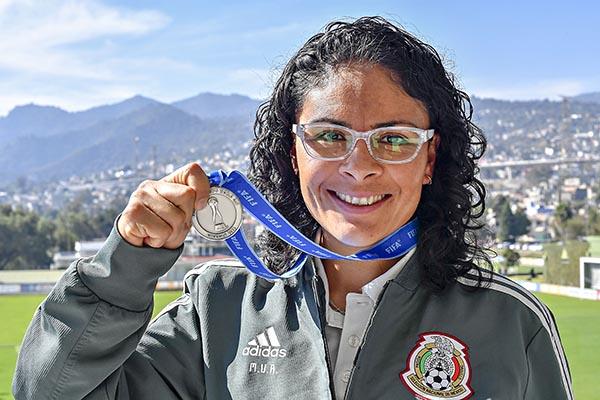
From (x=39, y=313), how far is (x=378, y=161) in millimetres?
600

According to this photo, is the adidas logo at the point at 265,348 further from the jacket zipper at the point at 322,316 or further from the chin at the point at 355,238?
the chin at the point at 355,238

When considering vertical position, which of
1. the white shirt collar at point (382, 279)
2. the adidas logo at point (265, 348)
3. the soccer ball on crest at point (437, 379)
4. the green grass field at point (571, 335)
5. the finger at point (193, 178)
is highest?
the finger at point (193, 178)

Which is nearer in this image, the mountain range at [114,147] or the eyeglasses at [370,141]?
the eyeglasses at [370,141]

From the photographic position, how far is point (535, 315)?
1.59 metres

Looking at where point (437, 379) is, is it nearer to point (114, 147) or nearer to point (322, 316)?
point (322, 316)

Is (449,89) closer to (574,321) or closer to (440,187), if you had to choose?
(440,187)

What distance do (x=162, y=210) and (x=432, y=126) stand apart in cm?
55

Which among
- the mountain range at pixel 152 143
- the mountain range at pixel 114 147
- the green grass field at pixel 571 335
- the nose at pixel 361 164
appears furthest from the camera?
the mountain range at pixel 114 147

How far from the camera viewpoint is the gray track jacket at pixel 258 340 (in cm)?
141

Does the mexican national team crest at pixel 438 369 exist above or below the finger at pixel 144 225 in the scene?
below

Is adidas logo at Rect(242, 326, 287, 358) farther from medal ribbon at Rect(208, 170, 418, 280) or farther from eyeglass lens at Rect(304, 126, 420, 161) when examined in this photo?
eyeglass lens at Rect(304, 126, 420, 161)

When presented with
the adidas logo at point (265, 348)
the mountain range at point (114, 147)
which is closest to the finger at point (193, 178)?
the adidas logo at point (265, 348)

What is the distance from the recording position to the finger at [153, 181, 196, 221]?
139 centimetres

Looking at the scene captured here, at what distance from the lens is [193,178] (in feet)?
4.66
